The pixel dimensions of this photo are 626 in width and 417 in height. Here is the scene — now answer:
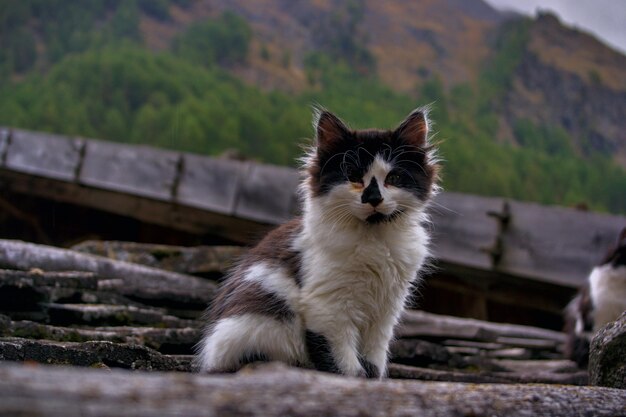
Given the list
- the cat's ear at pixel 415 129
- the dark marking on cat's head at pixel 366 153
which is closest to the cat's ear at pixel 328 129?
the dark marking on cat's head at pixel 366 153

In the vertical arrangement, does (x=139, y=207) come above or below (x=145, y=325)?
above

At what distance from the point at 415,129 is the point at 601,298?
2.57m

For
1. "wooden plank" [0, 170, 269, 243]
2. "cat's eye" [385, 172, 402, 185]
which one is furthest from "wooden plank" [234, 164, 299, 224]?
"cat's eye" [385, 172, 402, 185]

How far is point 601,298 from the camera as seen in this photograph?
4715 mm

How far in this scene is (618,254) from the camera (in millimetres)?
4824

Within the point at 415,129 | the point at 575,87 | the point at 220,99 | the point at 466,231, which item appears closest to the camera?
the point at 415,129

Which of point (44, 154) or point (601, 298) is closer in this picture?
point (601, 298)

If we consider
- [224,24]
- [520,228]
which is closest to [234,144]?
[224,24]

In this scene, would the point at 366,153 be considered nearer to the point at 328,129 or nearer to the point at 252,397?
the point at 328,129

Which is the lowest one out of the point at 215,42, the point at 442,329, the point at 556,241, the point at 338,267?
the point at 442,329

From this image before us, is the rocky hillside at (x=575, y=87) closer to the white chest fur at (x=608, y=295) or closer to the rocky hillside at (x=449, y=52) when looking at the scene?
the rocky hillside at (x=449, y=52)

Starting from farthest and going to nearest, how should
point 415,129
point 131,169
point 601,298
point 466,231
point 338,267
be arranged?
point 131,169
point 466,231
point 601,298
point 415,129
point 338,267

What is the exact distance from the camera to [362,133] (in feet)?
8.59

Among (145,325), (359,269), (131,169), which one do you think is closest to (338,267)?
(359,269)
